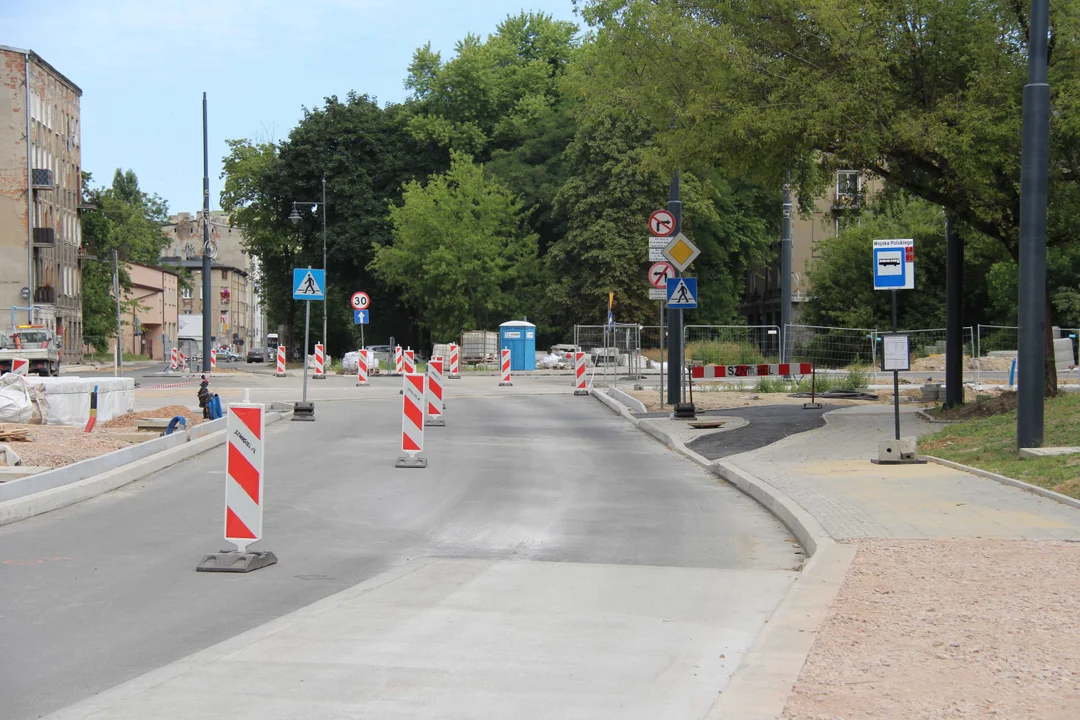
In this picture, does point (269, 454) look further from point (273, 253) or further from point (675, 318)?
point (273, 253)

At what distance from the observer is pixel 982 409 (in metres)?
19.6

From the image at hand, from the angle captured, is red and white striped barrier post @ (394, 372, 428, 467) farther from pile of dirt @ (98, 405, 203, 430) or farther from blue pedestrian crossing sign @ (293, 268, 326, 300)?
blue pedestrian crossing sign @ (293, 268, 326, 300)

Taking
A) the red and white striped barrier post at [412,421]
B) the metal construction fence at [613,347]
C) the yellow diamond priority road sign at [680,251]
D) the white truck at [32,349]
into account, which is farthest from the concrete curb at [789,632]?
the white truck at [32,349]

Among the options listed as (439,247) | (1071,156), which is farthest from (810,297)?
(1071,156)

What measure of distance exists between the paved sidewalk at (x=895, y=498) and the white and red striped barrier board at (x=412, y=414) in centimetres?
411

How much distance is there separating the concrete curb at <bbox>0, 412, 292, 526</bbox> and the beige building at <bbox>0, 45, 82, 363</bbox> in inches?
2000

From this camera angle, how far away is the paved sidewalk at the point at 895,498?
929 cm

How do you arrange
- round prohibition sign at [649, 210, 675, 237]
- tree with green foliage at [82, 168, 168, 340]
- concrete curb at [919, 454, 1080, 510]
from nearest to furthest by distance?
concrete curb at [919, 454, 1080, 510] < round prohibition sign at [649, 210, 675, 237] < tree with green foliage at [82, 168, 168, 340]

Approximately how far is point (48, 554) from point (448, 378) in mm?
35470

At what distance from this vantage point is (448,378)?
44156 millimetres

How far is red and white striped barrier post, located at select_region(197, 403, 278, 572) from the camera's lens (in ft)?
28.0

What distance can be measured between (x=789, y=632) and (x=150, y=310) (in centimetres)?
10711

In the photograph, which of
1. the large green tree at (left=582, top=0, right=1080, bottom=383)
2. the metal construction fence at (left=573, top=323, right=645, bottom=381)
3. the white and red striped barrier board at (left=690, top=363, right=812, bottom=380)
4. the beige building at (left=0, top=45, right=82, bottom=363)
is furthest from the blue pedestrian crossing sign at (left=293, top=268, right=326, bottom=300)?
the beige building at (left=0, top=45, right=82, bottom=363)

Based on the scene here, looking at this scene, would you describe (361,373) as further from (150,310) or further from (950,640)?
(150,310)
